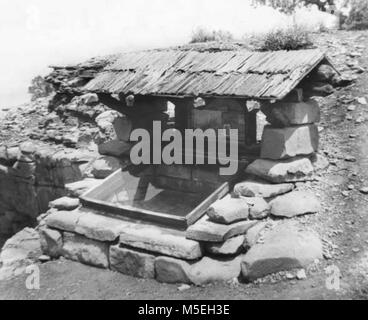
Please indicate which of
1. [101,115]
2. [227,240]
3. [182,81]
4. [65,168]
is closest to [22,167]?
[65,168]

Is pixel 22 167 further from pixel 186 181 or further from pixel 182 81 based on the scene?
pixel 182 81

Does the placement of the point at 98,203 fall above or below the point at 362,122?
below

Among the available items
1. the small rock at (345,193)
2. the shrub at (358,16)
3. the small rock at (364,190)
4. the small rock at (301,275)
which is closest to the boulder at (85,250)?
the small rock at (301,275)

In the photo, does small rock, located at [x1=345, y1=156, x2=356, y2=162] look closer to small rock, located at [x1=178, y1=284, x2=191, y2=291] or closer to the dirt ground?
the dirt ground

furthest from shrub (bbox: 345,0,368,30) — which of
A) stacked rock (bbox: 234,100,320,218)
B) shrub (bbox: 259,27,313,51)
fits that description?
stacked rock (bbox: 234,100,320,218)

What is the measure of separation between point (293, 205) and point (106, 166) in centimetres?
408

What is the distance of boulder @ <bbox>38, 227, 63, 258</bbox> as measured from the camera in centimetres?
814

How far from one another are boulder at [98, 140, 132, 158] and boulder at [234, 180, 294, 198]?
9.87ft

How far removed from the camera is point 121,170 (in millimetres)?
9031

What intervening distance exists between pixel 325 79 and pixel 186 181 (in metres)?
3.32

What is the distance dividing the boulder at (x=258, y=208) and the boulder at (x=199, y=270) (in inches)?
30.1

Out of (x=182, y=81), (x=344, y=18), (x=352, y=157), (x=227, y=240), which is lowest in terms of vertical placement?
(x=227, y=240)

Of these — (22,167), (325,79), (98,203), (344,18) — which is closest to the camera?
(325,79)

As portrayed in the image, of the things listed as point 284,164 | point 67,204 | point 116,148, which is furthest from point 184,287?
point 116,148
